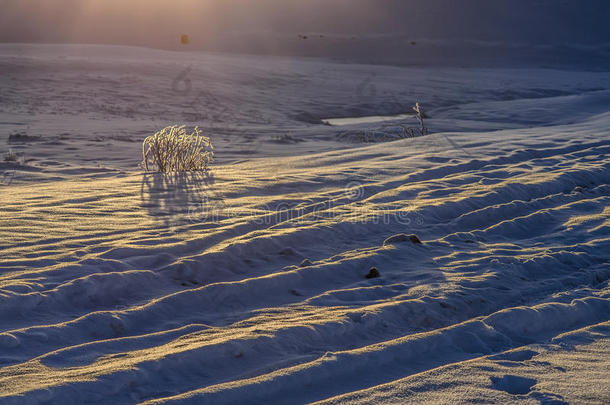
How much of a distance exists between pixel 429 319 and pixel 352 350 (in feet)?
1.91

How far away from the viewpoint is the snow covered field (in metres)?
2.41

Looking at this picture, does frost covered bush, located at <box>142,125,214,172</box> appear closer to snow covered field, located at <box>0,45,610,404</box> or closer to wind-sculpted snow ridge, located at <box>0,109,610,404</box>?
snow covered field, located at <box>0,45,610,404</box>

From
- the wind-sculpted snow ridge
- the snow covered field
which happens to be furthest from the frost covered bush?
the wind-sculpted snow ridge

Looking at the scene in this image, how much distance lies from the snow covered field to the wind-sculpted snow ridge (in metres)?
0.01

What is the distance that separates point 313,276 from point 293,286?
0.18 metres

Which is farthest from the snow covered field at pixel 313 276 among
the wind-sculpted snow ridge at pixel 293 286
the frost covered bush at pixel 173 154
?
the frost covered bush at pixel 173 154

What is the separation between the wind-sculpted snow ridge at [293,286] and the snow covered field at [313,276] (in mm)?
12

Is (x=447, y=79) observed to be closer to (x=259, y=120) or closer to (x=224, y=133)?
(x=259, y=120)

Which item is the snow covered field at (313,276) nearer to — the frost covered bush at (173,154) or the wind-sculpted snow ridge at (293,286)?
the wind-sculpted snow ridge at (293,286)

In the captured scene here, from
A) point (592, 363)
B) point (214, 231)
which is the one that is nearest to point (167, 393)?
point (592, 363)

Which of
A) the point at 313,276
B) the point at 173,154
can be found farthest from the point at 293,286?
the point at 173,154

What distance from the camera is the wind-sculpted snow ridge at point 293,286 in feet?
7.91

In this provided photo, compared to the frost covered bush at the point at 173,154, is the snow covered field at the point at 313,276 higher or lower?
lower

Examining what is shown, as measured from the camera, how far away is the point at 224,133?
12.0 meters
